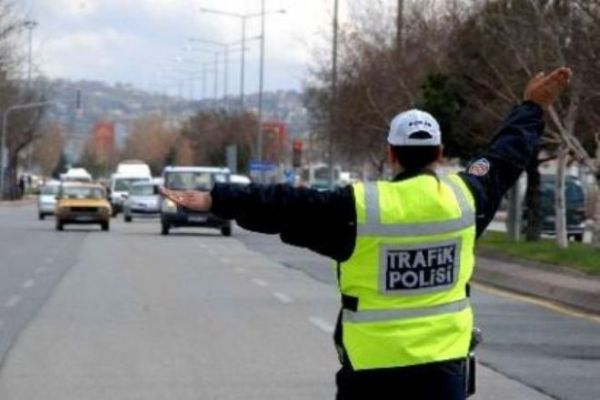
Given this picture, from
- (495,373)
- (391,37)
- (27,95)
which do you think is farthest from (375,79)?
(27,95)

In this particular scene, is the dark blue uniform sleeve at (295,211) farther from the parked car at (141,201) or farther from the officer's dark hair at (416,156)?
the parked car at (141,201)

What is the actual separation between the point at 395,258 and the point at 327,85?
195 feet

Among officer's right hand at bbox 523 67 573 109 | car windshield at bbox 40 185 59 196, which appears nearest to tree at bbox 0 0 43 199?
car windshield at bbox 40 185 59 196

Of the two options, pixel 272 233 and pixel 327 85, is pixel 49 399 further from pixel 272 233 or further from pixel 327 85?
pixel 327 85

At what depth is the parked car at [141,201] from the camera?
7062cm

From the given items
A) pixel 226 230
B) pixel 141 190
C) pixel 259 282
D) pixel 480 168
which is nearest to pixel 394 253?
pixel 480 168

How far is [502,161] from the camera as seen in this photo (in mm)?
7441

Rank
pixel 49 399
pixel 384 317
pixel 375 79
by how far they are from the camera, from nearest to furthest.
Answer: pixel 384 317 → pixel 49 399 → pixel 375 79

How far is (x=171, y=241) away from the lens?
50062 millimetres

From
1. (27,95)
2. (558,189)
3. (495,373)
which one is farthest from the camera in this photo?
(27,95)

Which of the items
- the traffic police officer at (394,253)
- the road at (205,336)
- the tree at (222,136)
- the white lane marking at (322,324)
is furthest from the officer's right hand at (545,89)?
the tree at (222,136)

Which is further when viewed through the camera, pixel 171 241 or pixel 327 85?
pixel 327 85

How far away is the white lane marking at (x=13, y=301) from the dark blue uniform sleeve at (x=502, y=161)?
1743cm

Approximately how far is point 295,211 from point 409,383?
30.1 inches
